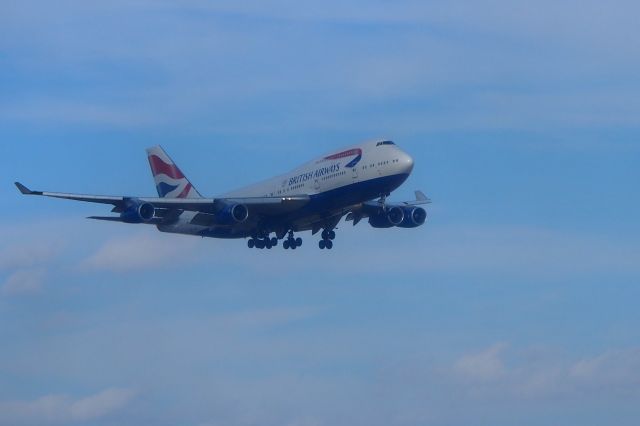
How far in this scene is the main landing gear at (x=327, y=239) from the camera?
9125cm

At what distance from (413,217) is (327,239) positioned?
262 inches

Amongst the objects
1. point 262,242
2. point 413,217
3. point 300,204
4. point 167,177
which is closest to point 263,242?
point 262,242

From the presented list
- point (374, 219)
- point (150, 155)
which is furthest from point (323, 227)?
point (150, 155)

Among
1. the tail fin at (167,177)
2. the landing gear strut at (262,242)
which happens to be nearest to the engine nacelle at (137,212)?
the landing gear strut at (262,242)

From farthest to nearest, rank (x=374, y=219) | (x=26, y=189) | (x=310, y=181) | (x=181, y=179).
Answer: (x=181, y=179), (x=374, y=219), (x=310, y=181), (x=26, y=189)

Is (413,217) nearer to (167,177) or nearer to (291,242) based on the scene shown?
(291,242)

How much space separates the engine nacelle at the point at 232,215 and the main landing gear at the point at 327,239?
7.06m

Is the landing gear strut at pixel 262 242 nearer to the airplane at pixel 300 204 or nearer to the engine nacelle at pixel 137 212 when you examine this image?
the airplane at pixel 300 204

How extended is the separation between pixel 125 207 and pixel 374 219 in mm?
Result: 19229

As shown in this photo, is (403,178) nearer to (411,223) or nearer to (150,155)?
(411,223)

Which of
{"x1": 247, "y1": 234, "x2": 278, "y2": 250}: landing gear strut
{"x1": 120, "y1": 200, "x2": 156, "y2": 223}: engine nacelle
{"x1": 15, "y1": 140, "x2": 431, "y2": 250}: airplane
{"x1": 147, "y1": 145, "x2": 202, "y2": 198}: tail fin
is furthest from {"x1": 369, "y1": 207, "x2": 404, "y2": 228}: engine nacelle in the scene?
{"x1": 120, "y1": 200, "x2": 156, "y2": 223}: engine nacelle

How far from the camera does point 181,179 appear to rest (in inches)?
4060

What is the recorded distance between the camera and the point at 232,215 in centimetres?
8600

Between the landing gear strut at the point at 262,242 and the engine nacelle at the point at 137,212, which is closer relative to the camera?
the engine nacelle at the point at 137,212
